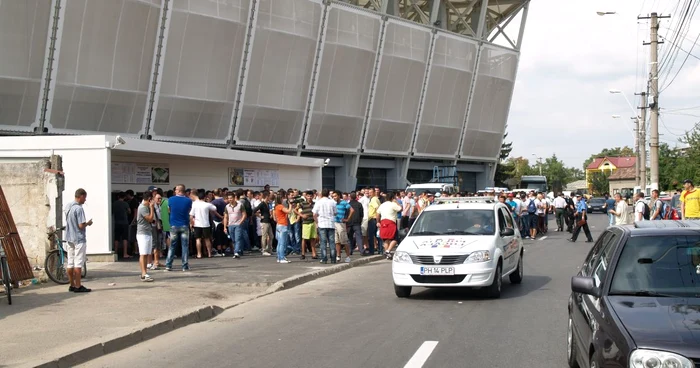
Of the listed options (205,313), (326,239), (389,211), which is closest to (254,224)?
(326,239)

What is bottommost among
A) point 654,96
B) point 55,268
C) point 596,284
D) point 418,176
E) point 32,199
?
point 55,268

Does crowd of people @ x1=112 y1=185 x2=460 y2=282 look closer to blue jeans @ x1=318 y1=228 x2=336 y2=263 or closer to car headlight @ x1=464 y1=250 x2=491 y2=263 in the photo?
blue jeans @ x1=318 y1=228 x2=336 y2=263

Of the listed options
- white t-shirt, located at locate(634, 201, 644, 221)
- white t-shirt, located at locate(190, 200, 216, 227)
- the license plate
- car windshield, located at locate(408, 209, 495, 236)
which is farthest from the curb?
white t-shirt, located at locate(634, 201, 644, 221)

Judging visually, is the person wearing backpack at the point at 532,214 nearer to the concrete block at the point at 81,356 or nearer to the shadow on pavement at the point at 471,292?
the shadow on pavement at the point at 471,292

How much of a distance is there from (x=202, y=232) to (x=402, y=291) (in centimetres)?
890

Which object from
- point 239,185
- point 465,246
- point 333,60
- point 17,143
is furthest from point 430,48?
point 465,246

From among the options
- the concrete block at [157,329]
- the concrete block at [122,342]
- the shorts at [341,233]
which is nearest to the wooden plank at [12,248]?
the concrete block at [157,329]

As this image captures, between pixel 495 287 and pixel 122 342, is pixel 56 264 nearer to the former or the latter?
pixel 122 342

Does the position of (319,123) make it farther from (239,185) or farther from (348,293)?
(348,293)

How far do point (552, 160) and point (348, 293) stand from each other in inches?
6128

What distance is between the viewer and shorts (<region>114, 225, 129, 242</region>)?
19.2m

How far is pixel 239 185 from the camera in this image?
26375 millimetres

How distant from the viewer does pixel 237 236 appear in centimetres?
2028

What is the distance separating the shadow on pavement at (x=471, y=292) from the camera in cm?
1257
